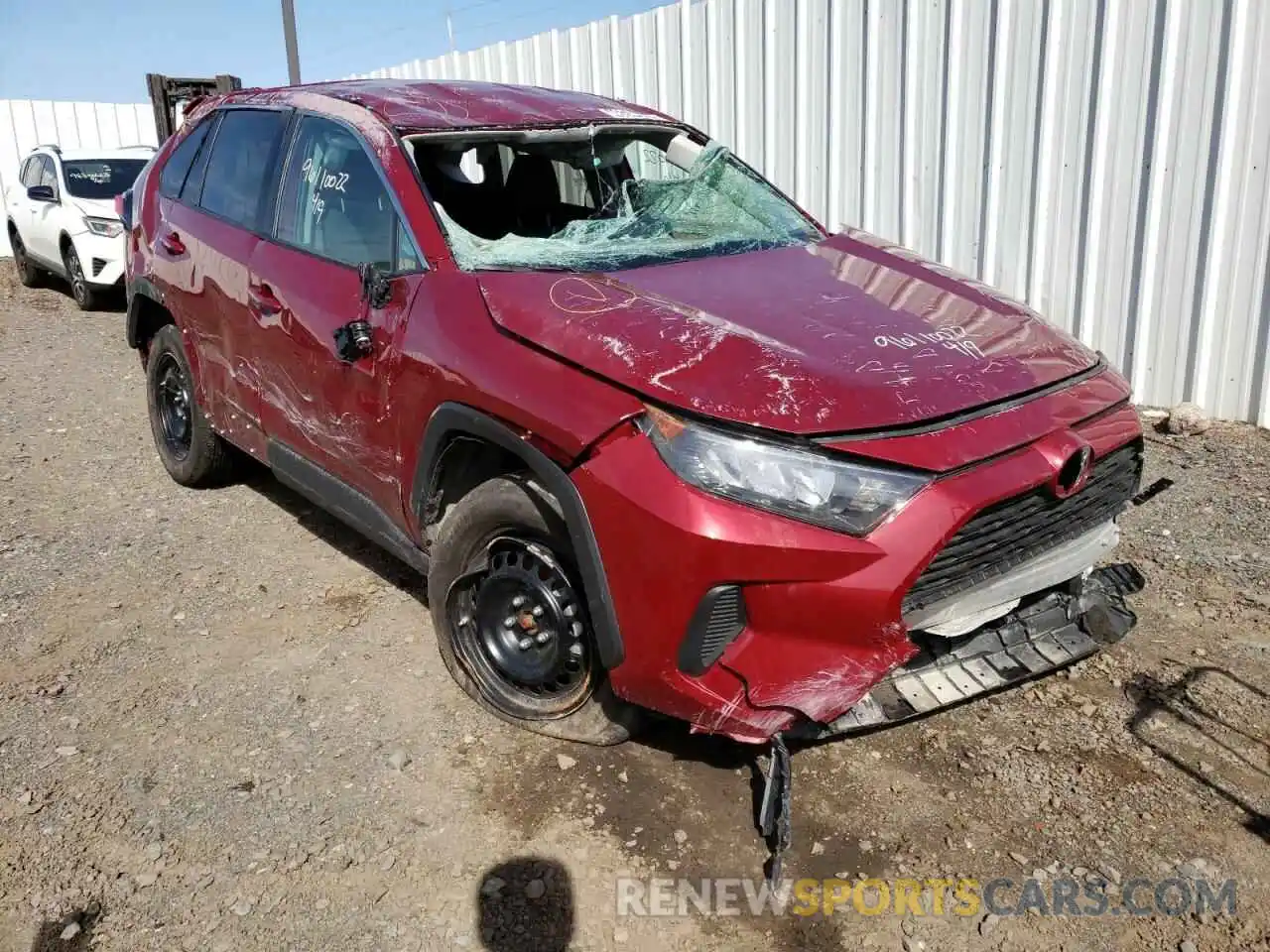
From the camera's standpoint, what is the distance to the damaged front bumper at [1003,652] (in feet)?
8.54

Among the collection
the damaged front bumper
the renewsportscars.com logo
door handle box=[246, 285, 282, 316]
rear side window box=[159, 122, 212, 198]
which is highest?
rear side window box=[159, 122, 212, 198]

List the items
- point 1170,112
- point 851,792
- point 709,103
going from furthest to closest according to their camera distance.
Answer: point 709,103 → point 1170,112 → point 851,792

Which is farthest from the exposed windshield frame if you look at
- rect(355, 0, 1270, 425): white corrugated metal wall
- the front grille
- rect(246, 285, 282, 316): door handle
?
rect(355, 0, 1270, 425): white corrugated metal wall

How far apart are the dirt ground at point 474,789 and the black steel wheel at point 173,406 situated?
3.35 feet

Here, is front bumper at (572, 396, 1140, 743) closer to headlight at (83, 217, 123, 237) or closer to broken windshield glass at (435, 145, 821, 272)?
broken windshield glass at (435, 145, 821, 272)

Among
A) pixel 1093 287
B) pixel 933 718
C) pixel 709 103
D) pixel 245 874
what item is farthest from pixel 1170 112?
pixel 245 874

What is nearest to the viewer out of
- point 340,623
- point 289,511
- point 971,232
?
point 340,623

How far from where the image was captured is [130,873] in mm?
2537

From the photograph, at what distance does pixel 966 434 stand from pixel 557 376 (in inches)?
39.5

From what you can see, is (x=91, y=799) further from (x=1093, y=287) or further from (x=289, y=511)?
(x=1093, y=287)

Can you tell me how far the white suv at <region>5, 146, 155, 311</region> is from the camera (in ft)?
32.9

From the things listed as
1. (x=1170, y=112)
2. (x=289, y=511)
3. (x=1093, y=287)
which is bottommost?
(x=289, y=511)

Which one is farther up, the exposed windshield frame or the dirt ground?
the exposed windshield frame

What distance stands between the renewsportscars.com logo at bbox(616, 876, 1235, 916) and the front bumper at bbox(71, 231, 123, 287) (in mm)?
9538
